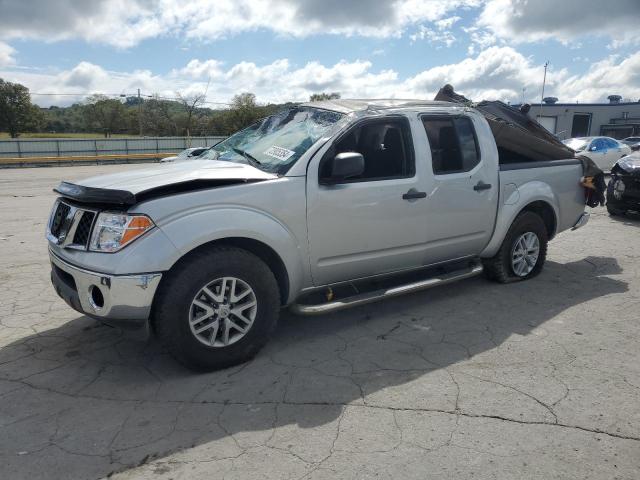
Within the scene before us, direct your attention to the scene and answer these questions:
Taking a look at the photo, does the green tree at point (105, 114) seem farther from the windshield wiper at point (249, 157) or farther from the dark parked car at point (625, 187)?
the windshield wiper at point (249, 157)

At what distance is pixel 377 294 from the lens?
13.2 feet

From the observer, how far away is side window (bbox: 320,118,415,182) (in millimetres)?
4055

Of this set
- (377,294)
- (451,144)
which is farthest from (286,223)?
(451,144)

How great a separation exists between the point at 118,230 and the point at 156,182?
0.41 m

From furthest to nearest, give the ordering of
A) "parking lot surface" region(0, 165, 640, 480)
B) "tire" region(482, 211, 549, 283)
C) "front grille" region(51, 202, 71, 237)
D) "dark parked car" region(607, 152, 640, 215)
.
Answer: "dark parked car" region(607, 152, 640, 215), "tire" region(482, 211, 549, 283), "front grille" region(51, 202, 71, 237), "parking lot surface" region(0, 165, 640, 480)

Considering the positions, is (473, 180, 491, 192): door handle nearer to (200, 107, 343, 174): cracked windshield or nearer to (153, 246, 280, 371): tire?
(200, 107, 343, 174): cracked windshield

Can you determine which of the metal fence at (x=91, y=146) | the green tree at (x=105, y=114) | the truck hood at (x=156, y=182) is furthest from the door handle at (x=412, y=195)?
the green tree at (x=105, y=114)

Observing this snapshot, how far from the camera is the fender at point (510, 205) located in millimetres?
4961

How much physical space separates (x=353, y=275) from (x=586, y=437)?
1.96 meters

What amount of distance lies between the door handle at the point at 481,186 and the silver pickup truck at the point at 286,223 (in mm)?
20

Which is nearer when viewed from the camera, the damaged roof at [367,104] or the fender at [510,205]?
the damaged roof at [367,104]

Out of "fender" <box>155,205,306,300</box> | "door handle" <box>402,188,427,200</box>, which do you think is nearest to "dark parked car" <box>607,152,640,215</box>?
"door handle" <box>402,188,427,200</box>

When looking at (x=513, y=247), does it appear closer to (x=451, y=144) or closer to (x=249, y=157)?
(x=451, y=144)

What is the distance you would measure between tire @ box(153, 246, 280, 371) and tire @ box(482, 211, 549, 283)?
2.75 metres
